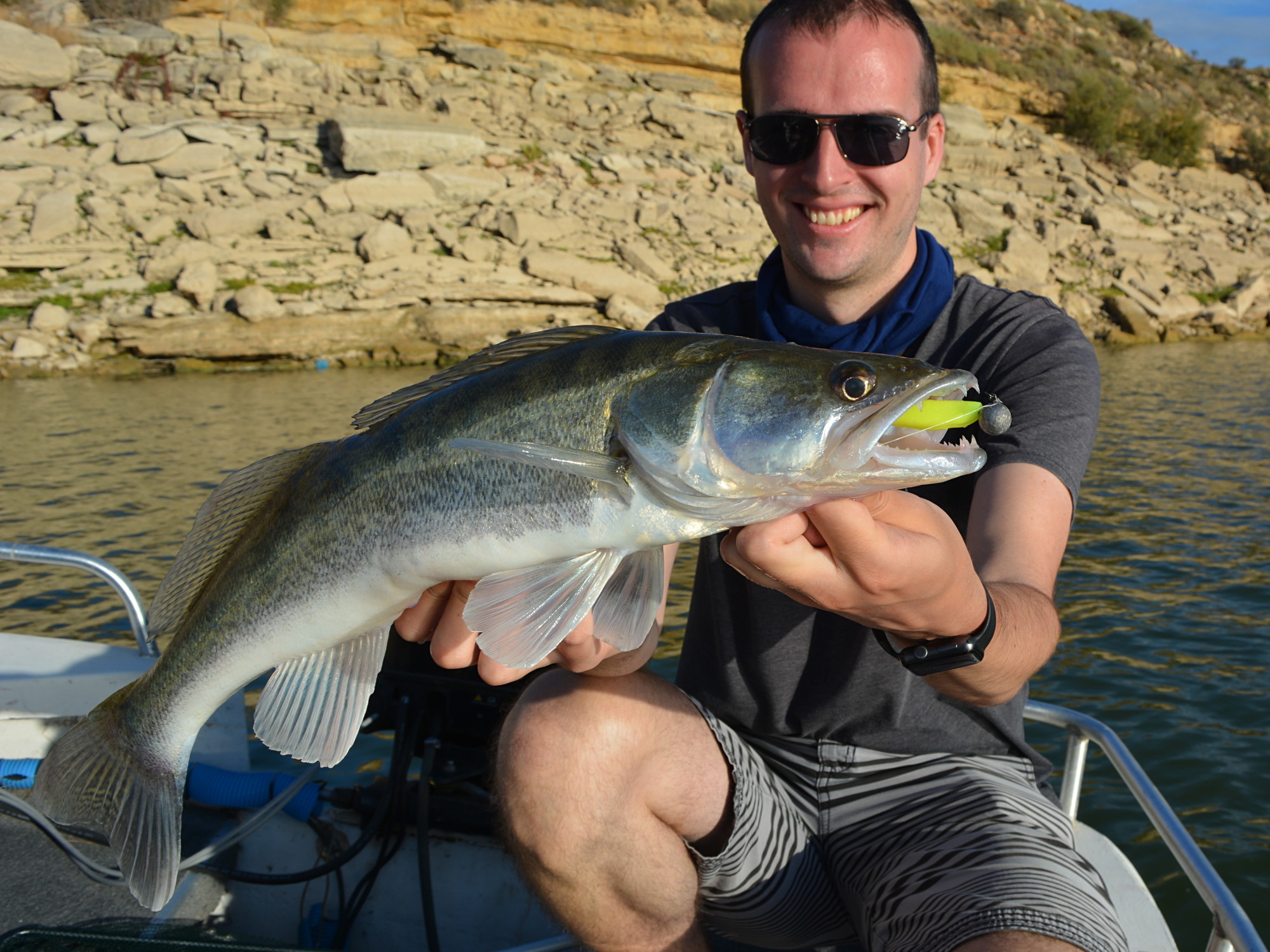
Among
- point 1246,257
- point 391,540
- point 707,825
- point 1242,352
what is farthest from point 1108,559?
point 1246,257

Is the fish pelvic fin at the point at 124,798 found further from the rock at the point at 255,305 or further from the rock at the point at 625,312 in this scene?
the rock at the point at 255,305

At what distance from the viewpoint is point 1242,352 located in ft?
78.4

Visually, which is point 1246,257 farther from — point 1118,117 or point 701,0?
point 701,0

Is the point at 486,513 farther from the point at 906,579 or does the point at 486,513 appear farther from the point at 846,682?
the point at 846,682

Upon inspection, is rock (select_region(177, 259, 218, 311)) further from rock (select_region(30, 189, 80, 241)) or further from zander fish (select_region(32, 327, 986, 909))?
zander fish (select_region(32, 327, 986, 909))

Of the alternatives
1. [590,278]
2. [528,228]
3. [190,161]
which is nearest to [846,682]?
[590,278]

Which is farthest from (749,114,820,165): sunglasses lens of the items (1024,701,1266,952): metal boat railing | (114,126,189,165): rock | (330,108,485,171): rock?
(114,126,189,165): rock

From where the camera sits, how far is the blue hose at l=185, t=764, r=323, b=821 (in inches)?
136

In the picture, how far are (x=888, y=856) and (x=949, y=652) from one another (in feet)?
2.60

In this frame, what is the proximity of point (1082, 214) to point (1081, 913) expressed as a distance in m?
33.5

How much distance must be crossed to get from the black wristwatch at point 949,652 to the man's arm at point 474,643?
23.2 inches

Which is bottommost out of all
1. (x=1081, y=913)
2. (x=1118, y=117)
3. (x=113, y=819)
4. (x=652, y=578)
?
(x=113, y=819)

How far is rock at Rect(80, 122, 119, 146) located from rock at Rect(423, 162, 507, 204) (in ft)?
26.8

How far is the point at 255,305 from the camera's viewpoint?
21266 mm
